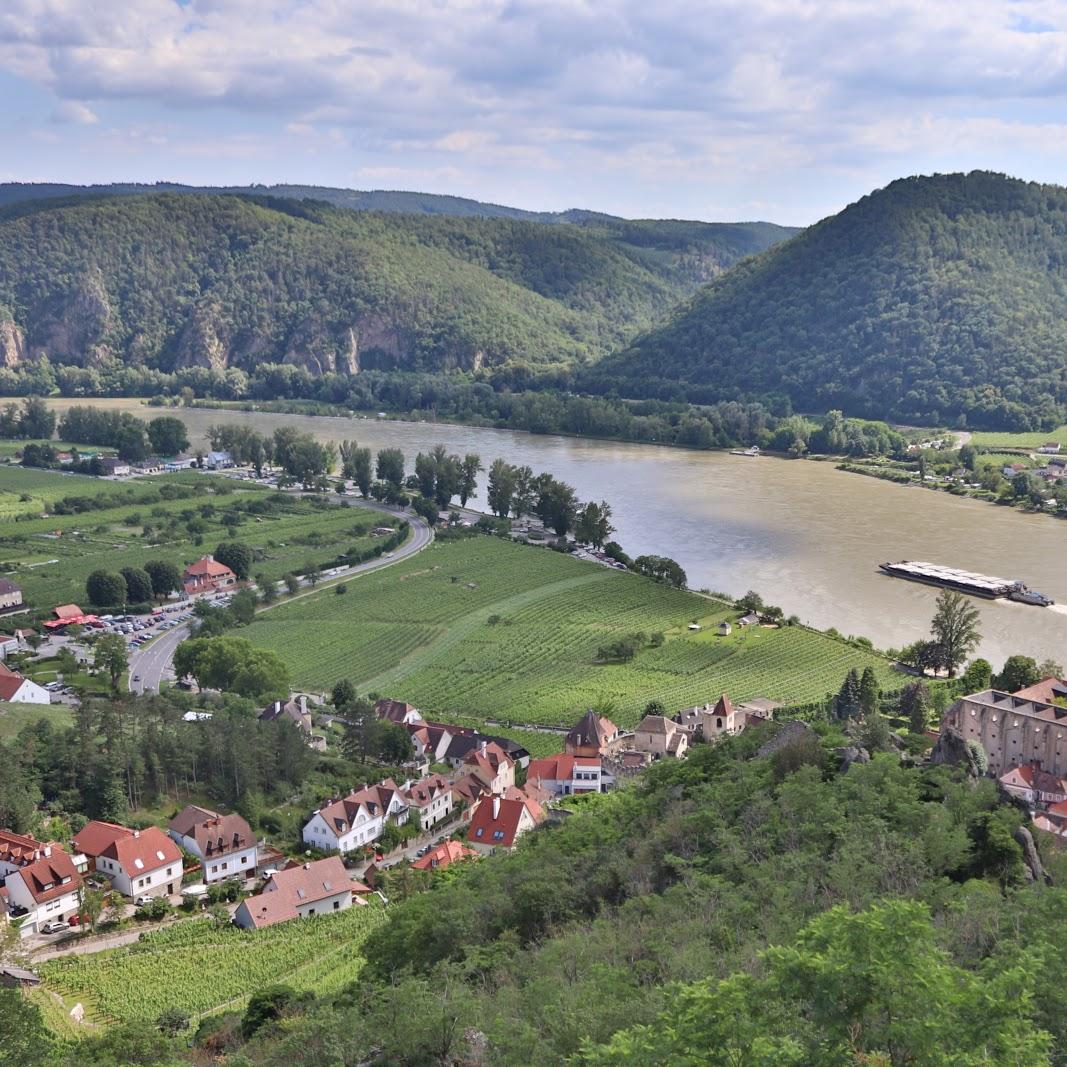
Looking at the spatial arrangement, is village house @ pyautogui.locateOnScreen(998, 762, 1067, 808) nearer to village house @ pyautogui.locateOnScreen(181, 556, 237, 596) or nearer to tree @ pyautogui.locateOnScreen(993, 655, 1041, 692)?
tree @ pyautogui.locateOnScreen(993, 655, 1041, 692)

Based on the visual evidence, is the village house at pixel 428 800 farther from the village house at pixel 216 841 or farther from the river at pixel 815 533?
the river at pixel 815 533

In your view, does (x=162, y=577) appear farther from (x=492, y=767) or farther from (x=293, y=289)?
(x=293, y=289)

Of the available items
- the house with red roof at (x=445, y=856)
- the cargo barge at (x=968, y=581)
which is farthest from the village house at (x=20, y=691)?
the cargo barge at (x=968, y=581)

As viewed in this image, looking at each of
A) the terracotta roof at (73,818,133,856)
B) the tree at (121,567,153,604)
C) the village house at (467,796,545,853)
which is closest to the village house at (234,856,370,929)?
the terracotta roof at (73,818,133,856)

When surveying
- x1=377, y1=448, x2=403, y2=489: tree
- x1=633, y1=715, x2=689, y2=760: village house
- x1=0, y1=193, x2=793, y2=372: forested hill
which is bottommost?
x1=633, y1=715, x2=689, y2=760: village house

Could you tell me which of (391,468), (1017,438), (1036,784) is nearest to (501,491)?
(391,468)
